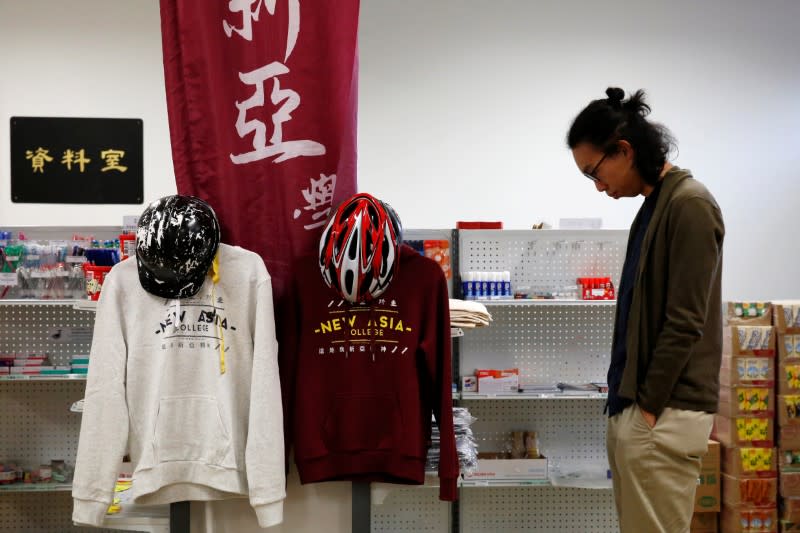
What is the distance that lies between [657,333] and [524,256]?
2.48m

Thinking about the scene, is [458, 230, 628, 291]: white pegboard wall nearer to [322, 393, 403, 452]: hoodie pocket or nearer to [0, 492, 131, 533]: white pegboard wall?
[322, 393, 403, 452]: hoodie pocket

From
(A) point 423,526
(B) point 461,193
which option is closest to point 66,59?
(B) point 461,193

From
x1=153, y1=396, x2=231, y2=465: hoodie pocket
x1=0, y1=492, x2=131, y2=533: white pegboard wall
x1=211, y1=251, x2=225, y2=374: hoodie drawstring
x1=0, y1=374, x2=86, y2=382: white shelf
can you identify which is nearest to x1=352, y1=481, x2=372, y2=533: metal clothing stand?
x1=153, y1=396, x2=231, y2=465: hoodie pocket

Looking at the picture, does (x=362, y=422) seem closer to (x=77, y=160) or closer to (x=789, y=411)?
(x=789, y=411)

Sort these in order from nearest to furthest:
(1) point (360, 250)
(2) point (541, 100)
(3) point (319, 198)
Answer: (1) point (360, 250) < (3) point (319, 198) < (2) point (541, 100)

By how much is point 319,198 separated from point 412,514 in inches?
113

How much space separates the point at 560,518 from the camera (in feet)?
14.9

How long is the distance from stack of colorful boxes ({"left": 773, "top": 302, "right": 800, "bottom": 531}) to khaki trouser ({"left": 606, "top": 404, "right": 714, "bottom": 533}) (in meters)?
2.77

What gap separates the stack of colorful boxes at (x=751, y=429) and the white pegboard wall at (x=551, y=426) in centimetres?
80

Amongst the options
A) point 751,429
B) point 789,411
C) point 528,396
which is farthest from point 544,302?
point 789,411

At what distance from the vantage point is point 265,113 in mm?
2346

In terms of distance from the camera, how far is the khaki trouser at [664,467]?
1.98m

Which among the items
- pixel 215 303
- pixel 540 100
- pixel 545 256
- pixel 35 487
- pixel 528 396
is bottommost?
pixel 35 487

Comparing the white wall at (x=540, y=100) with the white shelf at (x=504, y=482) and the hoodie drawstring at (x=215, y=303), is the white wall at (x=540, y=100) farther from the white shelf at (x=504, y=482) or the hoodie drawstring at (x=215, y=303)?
the hoodie drawstring at (x=215, y=303)
